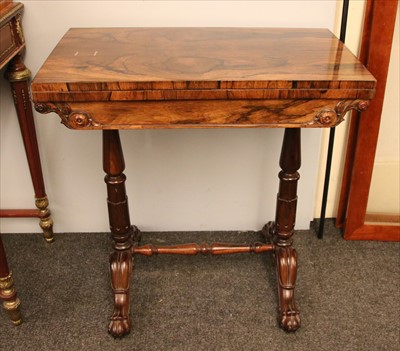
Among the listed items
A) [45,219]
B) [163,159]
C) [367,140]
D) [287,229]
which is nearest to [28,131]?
[45,219]

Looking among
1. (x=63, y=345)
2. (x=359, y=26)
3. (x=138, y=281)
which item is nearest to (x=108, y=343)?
(x=63, y=345)

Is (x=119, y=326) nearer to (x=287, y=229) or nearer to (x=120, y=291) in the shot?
(x=120, y=291)

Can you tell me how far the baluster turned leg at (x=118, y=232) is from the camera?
1504 mm

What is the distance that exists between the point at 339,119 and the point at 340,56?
204mm

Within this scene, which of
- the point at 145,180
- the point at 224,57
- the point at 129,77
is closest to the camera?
the point at 129,77

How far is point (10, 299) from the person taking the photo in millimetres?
1586

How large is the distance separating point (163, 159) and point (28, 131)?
1.61 feet

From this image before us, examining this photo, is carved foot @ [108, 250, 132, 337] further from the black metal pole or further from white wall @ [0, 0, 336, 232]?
the black metal pole

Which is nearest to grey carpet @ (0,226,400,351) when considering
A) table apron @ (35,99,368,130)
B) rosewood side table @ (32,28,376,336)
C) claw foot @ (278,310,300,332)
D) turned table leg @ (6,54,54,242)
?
claw foot @ (278,310,300,332)

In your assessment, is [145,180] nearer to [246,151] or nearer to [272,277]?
[246,151]

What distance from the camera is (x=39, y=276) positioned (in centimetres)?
186

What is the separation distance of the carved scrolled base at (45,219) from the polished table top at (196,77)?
0.71m

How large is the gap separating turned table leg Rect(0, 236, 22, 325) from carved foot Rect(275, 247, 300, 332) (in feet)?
2.75

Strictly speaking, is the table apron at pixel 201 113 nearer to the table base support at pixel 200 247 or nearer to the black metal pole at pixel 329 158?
the table base support at pixel 200 247
